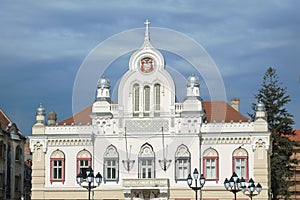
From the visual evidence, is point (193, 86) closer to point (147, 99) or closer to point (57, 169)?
point (147, 99)

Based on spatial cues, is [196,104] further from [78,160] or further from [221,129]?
[78,160]

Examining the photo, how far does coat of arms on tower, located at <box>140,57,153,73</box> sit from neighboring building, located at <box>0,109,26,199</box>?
14.0 meters

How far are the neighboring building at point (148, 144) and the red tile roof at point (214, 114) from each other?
1.65 ft

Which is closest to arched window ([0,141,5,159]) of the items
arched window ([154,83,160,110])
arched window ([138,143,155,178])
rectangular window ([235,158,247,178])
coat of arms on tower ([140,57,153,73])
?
arched window ([138,143,155,178])

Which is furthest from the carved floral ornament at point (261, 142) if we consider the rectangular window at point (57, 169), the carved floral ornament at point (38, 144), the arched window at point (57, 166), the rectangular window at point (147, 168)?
the carved floral ornament at point (38, 144)

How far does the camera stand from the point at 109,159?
61.4 m

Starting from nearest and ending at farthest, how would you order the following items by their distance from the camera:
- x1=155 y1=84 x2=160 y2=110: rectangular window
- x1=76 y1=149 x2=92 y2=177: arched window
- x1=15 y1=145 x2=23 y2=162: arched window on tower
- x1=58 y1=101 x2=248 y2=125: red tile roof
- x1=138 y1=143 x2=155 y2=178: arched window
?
x1=138 y1=143 x2=155 y2=178: arched window
x1=155 y1=84 x2=160 y2=110: rectangular window
x1=76 y1=149 x2=92 y2=177: arched window
x1=58 y1=101 x2=248 y2=125: red tile roof
x1=15 y1=145 x2=23 y2=162: arched window on tower

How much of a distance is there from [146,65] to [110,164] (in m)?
8.39

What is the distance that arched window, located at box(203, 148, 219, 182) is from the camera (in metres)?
60.1

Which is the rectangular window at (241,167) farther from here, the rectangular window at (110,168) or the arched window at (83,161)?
the arched window at (83,161)

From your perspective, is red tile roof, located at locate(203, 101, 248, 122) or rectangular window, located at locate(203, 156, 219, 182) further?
red tile roof, located at locate(203, 101, 248, 122)

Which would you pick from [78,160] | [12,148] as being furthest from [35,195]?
[12,148]

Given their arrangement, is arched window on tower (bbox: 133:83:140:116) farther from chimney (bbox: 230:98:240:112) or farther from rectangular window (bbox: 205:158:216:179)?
chimney (bbox: 230:98:240:112)

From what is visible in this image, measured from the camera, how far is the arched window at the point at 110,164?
6131 cm
